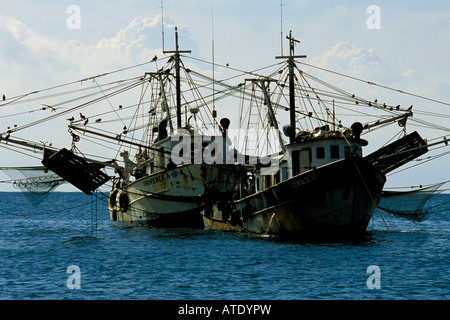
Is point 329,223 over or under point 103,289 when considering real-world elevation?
over

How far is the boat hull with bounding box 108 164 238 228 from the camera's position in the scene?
49062 mm

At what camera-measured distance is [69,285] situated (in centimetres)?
2680

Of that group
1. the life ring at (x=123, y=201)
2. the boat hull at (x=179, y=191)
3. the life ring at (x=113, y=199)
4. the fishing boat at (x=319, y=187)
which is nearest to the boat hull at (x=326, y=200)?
Answer: the fishing boat at (x=319, y=187)

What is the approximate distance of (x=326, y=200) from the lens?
1395 inches

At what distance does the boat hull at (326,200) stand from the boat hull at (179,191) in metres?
10.2

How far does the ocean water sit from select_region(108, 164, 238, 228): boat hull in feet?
21.5

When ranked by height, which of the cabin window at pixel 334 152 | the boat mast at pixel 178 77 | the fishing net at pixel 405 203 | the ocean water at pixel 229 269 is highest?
the boat mast at pixel 178 77

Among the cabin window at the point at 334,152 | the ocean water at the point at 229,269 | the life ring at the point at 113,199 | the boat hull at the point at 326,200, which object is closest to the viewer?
the ocean water at the point at 229,269

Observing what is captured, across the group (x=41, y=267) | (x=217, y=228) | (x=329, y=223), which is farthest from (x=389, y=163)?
(x=41, y=267)

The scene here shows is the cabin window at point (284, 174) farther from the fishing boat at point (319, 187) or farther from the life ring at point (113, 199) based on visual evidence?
the life ring at point (113, 199)

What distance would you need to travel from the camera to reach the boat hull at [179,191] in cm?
4906

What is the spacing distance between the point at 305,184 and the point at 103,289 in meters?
13.6

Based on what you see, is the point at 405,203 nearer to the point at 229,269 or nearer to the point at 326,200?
the point at 326,200

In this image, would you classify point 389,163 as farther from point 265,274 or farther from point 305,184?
point 265,274
